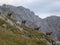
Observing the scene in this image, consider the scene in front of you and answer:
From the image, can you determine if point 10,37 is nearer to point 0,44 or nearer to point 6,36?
point 6,36

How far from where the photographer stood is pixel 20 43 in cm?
3797

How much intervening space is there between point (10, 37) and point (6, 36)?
2.57 feet

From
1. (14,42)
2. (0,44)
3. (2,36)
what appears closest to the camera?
(0,44)

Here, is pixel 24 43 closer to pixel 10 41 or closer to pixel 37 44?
pixel 10 41

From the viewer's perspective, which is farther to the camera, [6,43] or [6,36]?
[6,36]

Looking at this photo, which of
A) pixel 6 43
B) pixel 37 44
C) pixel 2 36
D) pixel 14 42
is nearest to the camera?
pixel 6 43

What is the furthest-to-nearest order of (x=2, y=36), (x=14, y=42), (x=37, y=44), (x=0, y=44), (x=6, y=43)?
1. (x=37, y=44)
2. (x=2, y=36)
3. (x=14, y=42)
4. (x=6, y=43)
5. (x=0, y=44)

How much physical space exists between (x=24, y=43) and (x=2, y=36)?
4.50 meters

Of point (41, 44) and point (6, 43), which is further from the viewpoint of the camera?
point (41, 44)

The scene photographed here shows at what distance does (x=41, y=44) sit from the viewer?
45625 mm

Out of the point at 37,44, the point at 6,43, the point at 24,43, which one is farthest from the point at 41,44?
the point at 6,43

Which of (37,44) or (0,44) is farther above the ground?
(0,44)

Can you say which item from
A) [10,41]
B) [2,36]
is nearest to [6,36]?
[2,36]

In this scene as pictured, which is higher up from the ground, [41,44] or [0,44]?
[0,44]
